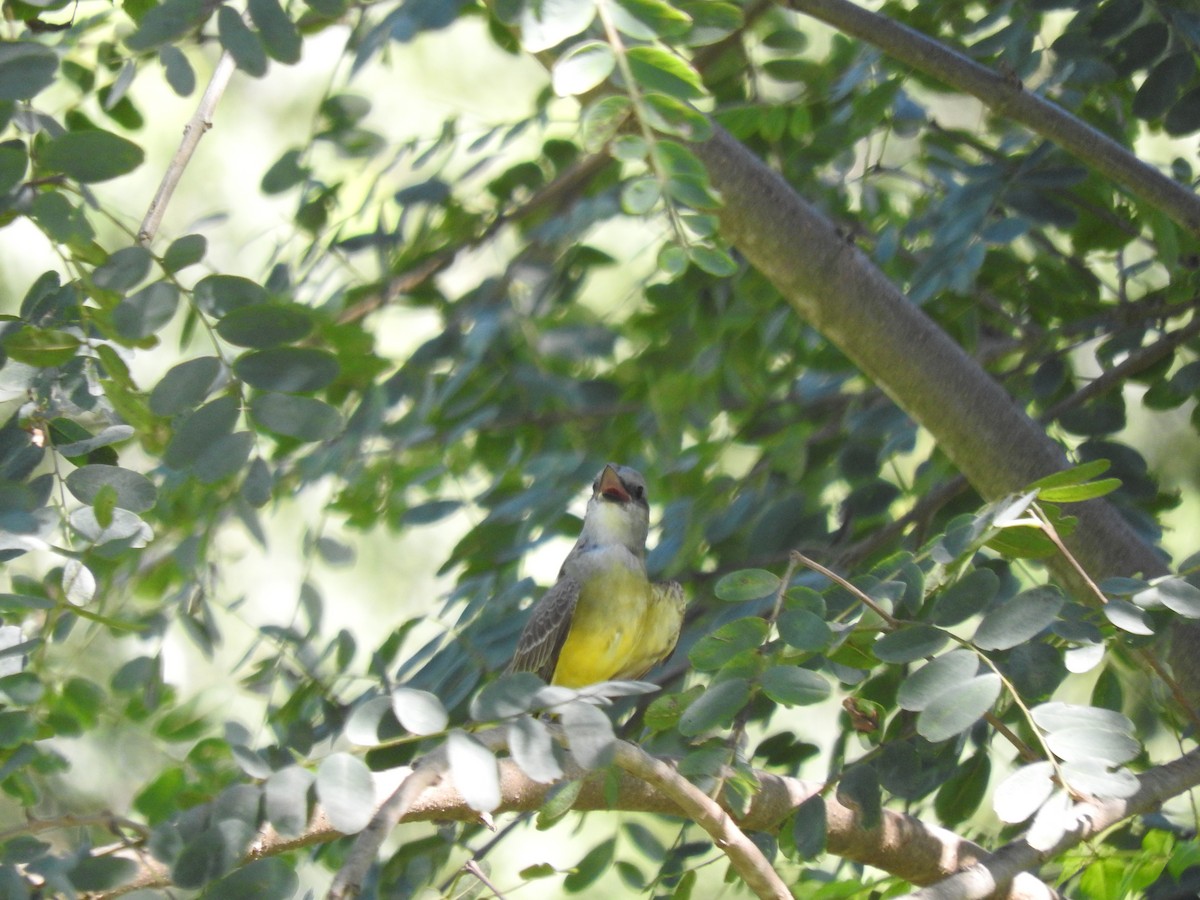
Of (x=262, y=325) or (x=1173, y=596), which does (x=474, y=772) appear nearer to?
(x=262, y=325)

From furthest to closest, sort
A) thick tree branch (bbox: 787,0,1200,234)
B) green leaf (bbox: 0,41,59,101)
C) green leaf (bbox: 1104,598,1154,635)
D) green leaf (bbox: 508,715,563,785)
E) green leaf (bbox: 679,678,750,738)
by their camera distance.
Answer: thick tree branch (bbox: 787,0,1200,234) < green leaf (bbox: 679,678,750,738) < green leaf (bbox: 1104,598,1154,635) < green leaf (bbox: 0,41,59,101) < green leaf (bbox: 508,715,563,785)

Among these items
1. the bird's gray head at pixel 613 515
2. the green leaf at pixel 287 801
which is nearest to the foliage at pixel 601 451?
the green leaf at pixel 287 801

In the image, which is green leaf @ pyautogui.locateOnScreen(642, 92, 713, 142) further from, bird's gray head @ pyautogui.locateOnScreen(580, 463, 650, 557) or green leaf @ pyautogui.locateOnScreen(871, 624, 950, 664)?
bird's gray head @ pyautogui.locateOnScreen(580, 463, 650, 557)

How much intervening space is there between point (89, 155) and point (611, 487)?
199 cm

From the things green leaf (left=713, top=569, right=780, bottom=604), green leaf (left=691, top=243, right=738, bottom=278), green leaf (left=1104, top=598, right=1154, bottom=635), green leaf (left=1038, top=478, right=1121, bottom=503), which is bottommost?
green leaf (left=1104, top=598, right=1154, bottom=635)

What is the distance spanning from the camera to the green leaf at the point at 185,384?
196 cm

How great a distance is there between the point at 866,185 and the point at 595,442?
3.60 feet

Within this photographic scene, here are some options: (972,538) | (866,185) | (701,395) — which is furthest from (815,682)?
(866,185)

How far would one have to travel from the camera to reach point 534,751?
1667 millimetres

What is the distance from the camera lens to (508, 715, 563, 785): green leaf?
165 centimetres

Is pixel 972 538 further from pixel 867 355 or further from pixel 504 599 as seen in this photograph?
pixel 504 599

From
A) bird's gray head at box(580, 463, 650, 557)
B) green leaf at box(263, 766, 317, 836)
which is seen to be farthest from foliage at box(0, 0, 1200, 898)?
bird's gray head at box(580, 463, 650, 557)

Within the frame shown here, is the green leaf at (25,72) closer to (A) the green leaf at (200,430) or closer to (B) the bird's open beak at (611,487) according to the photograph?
(A) the green leaf at (200,430)

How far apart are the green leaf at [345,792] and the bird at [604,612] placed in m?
1.46
